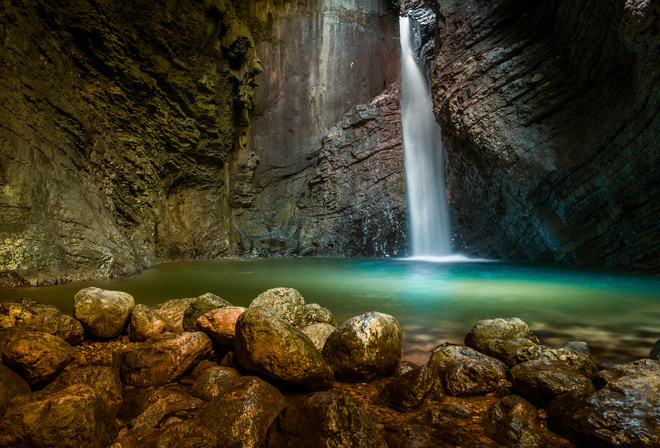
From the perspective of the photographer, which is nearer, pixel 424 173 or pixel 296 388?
pixel 296 388

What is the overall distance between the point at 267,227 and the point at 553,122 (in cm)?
1370

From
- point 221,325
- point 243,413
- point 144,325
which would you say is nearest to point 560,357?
point 243,413

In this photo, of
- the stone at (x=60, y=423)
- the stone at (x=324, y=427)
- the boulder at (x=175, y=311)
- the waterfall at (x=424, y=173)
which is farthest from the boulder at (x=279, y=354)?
the waterfall at (x=424, y=173)

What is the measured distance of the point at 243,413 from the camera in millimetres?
Answer: 2324

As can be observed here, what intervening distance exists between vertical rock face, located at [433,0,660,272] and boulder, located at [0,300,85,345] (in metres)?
11.3

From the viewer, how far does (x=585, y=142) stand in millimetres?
10805

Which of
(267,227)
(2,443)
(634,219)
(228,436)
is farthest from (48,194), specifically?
(634,219)

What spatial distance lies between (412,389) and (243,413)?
1182mm

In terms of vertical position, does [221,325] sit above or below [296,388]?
above

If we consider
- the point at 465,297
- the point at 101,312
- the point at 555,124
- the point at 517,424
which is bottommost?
the point at 517,424

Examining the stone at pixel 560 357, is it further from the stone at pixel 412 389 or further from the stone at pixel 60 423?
the stone at pixel 60 423

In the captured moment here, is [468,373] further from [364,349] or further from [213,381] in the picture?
[213,381]

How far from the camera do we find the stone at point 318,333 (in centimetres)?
352

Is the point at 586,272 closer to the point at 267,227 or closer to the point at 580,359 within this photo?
the point at 580,359
